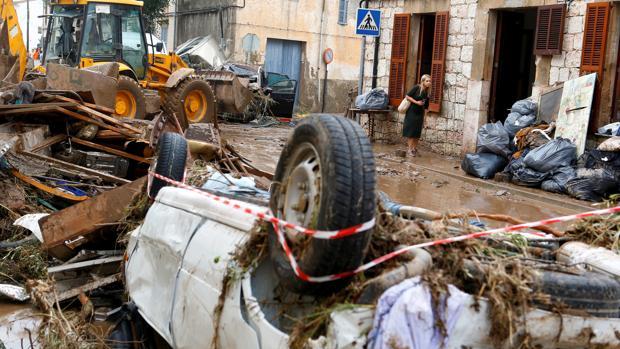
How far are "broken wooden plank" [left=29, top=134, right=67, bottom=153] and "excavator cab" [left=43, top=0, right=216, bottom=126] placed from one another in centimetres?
566

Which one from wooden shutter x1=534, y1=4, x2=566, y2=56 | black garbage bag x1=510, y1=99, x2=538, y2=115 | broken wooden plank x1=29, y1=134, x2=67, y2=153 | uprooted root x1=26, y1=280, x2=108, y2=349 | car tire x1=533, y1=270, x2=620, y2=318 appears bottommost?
uprooted root x1=26, y1=280, x2=108, y2=349

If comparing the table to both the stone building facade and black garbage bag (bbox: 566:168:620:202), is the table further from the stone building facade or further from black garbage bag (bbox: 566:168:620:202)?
black garbage bag (bbox: 566:168:620:202)

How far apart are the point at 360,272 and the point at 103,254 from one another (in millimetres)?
4220

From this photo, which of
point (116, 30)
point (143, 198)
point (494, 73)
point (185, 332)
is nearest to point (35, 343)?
point (143, 198)

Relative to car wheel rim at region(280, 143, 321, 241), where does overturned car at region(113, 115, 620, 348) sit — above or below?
below

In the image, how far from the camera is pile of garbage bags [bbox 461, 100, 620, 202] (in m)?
10.8

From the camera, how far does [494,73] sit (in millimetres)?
14797

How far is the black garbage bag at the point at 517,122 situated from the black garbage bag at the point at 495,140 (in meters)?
0.10

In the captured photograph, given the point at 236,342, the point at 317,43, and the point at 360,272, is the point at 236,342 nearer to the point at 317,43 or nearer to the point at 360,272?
the point at 360,272

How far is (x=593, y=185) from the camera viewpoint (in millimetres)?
10812

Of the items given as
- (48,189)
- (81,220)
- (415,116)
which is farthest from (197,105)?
(81,220)

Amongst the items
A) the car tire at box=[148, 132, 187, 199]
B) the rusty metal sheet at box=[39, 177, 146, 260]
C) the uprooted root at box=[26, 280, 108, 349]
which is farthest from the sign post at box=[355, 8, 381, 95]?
the uprooted root at box=[26, 280, 108, 349]

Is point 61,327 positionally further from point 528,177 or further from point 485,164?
point 485,164

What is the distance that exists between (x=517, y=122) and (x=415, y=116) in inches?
106
